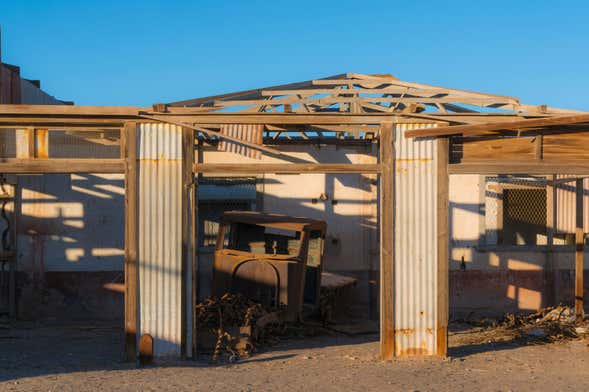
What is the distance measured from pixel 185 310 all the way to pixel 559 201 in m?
8.36

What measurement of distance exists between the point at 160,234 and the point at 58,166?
1.57 m

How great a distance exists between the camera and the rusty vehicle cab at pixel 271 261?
11.5 metres

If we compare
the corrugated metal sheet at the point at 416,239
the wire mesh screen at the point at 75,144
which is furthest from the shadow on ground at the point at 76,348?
the wire mesh screen at the point at 75,144

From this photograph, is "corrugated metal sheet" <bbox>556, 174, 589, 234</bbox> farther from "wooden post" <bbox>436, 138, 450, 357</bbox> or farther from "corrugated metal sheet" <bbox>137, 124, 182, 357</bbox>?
"corrugated metal sheet" <bbox>137, 124, 182, 357</bbox>

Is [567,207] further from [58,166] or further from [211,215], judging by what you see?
[58,166]

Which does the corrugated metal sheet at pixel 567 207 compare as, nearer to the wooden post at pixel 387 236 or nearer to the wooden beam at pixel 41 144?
the wooden post at pixel 387 236

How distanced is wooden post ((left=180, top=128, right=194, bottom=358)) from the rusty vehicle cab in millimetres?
1793

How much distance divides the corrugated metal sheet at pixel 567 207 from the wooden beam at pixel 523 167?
502 centimetres

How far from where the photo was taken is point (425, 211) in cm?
1016

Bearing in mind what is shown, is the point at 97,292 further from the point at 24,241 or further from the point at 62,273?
the point at 24,241

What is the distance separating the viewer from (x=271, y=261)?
11617 millimetres

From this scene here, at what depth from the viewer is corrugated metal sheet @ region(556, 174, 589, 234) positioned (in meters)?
14.9

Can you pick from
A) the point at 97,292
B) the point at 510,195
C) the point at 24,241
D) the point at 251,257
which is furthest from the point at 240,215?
the point at 510,195

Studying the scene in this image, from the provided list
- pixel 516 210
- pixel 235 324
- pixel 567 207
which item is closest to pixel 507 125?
pixel 235 324
